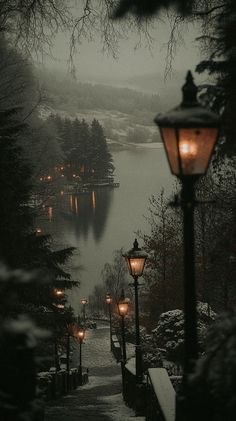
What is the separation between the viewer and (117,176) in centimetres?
15838

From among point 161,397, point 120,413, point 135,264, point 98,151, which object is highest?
point 98,151

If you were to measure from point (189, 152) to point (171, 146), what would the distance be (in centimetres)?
15

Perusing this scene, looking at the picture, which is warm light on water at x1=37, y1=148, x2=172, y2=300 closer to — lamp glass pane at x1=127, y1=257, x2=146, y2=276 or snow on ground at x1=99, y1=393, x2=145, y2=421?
snow on ground at x1=99, y1=393, x2=145, y2=421

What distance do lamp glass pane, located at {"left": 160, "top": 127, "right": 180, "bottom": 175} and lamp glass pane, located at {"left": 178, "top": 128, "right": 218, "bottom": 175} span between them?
0.13 ft

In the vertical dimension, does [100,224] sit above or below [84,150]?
below

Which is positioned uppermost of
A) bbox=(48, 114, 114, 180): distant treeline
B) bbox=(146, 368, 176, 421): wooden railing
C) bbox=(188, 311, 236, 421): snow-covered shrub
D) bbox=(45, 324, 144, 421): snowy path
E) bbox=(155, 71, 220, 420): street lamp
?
bbox=(48, 114, 114, 180): distant treeline

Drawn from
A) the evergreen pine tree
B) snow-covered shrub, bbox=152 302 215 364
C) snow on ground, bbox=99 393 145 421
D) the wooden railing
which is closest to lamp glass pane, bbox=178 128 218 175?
the wooden railing

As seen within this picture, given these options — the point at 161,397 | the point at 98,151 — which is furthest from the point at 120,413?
the point at 98,151

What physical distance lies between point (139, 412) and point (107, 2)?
7.66 metres

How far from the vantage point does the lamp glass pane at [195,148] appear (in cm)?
391

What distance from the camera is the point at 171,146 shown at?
4.02 m

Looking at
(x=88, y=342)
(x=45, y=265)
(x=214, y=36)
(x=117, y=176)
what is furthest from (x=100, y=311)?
(x=117, y=176)

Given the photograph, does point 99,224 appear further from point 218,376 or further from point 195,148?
point 218,376

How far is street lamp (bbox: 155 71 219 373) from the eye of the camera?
389cm
